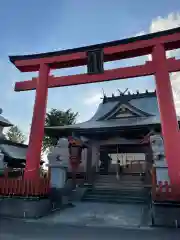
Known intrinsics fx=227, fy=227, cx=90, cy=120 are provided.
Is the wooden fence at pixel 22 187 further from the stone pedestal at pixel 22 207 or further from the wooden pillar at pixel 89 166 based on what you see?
the wooden pillar at pixel 89 166

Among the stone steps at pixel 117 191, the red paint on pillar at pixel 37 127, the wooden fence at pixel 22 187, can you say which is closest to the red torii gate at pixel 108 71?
the red paint on pillar at pixel 37 127

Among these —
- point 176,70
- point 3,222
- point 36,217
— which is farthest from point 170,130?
point 3,222

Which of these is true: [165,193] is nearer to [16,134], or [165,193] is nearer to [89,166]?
[89,166]

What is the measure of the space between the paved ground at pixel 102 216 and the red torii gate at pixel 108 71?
1871 mm

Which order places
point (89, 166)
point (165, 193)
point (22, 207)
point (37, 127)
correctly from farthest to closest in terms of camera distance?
point (89, 166) < point (37, 127) < point (22, 207) < point (165, 193)

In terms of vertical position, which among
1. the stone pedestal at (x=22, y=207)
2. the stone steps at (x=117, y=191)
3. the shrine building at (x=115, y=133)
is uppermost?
the shrine building at (x=115, y=133)

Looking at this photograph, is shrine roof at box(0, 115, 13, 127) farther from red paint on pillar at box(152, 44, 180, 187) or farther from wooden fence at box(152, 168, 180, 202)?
wooden fence at box(152, 168, 180, 202)

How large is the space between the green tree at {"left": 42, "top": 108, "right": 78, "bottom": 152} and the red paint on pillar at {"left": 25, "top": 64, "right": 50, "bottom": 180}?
719 inches

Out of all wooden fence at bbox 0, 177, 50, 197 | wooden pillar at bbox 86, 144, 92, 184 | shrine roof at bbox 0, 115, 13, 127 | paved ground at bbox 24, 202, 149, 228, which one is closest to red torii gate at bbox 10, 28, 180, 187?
wooden fence at bbox 0, 177, 50, 197

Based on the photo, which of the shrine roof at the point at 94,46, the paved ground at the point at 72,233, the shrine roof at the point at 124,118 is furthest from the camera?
the shrine roof at the point at 124,118

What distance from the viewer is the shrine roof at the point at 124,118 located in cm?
1427

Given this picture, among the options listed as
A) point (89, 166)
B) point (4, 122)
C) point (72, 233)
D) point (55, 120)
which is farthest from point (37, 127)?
point (55, 120)

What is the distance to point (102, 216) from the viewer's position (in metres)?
8.60

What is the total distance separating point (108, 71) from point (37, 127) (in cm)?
384
